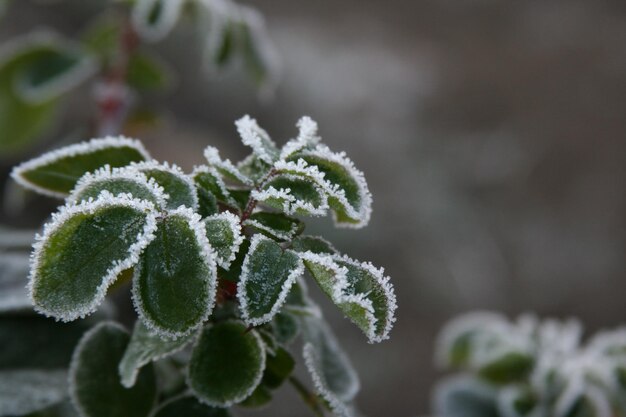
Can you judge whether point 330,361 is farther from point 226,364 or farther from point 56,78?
point 56,78

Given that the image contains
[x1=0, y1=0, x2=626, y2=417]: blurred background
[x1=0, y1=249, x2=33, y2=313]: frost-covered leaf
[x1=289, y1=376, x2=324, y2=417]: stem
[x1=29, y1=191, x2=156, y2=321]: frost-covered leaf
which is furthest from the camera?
[x1=0, y1=0, x2=626, y2=417]: blurred background

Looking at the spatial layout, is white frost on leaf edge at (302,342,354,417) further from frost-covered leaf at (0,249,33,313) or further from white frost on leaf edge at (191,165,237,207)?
frost-covered leaf at (0,249,33,313)

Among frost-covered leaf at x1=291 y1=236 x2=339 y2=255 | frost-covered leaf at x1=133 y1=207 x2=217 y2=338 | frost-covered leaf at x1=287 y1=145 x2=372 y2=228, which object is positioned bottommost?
frost-covered leaf at x1=133 y1=207 x2=217 y2=338

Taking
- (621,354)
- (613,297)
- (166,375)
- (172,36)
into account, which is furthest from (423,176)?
(166,375)

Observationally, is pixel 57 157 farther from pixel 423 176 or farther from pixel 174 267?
pixel 423 176

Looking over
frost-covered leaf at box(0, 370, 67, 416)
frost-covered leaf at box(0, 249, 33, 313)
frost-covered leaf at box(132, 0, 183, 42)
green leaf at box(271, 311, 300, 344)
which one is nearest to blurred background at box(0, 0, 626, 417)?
frost-covered leaf at box(0, 249, 33, 313)

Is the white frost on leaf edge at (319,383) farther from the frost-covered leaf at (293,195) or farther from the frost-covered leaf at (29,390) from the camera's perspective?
the frost-covered leaf at (29,390)

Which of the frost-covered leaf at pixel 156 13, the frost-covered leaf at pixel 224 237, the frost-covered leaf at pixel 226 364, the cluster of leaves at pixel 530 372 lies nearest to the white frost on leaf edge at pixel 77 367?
the frost-covered leaf at pixel 226 364

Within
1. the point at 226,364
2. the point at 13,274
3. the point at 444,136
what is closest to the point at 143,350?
the point at 226,364
